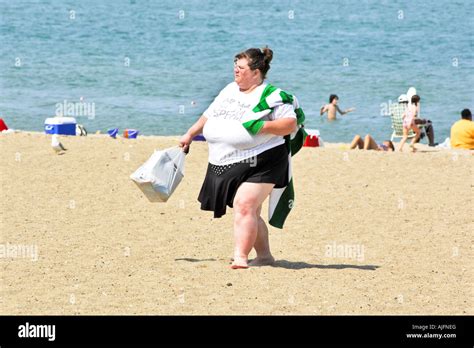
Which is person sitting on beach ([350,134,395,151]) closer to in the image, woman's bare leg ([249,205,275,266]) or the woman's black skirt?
woman's bare leg ([249,205,275,266])

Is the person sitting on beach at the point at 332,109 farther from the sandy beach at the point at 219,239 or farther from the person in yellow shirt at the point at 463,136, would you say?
the sandy beach at the point at 219,239

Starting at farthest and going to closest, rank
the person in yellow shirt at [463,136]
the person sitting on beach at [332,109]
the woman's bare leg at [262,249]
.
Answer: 1. the person sitting on beach at [332,109]
2. the person in yellow shirt at [463,136]
3. the woman's bare leg at [262,249]

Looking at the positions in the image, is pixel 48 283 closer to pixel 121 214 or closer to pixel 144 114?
pixel 121 214

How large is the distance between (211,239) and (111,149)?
13.7 ft

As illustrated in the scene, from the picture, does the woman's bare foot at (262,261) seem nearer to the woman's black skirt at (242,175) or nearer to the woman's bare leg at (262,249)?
the woman's bare leg at (262,249)

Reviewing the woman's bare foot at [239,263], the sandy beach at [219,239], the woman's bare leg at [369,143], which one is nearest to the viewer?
the sandy beach at [219,239]

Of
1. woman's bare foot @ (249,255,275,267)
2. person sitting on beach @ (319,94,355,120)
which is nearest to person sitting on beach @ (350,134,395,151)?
person sitting on beach @ (319,94,355,120)

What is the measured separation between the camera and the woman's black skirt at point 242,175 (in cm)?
730

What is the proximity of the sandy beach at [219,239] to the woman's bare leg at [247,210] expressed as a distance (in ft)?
0.84

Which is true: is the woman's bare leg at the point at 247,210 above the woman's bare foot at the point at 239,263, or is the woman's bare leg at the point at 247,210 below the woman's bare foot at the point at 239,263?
above

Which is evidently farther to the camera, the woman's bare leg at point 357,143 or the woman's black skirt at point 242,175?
the woman's bare leg at point 357,143

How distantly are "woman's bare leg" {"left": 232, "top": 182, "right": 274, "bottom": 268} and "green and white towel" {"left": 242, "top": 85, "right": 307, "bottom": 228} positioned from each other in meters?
0.26

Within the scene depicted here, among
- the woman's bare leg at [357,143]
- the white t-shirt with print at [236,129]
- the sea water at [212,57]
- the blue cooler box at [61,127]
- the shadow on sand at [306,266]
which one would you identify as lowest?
the shadow on sand at [306,266]

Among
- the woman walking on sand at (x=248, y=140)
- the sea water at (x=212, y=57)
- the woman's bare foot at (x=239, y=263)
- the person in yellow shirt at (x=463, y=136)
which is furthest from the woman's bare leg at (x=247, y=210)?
the sea water at (x=212, y=57)
